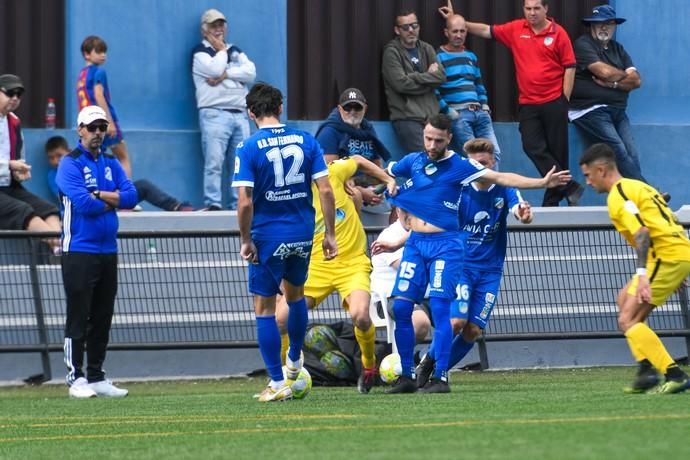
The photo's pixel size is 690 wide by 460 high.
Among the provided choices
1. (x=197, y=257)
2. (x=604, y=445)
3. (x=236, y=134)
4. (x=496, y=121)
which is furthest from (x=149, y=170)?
(x=604, y=445)

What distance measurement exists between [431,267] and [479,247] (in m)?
1.12

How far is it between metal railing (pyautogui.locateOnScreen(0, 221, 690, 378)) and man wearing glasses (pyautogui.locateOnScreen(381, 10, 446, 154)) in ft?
8.54

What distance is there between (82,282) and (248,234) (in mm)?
2417

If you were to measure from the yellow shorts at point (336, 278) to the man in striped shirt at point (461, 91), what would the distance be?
522cm

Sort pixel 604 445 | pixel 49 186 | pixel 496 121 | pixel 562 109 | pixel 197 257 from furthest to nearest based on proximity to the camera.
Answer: pixel 496 121
pixel 562 109
pixel 49 186
pixel 197 257
pixel 604 445

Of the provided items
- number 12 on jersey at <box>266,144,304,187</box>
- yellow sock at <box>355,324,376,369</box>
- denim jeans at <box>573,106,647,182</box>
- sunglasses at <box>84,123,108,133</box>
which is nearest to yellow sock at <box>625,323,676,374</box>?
number 12 on jersey at <box>266,144,304,187</box>

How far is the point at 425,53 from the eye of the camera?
725 inches

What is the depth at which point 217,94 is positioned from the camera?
17.6 meters

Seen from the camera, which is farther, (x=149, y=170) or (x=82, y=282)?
(x=149, y=170)

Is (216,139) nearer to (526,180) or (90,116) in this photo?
(90,116)

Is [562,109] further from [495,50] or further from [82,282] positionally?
[82,282]

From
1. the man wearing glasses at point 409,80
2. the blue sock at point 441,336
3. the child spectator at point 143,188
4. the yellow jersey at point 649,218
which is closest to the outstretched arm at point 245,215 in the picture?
the blue sock at point 441,336

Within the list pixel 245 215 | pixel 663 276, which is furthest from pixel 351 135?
pixel 663 276

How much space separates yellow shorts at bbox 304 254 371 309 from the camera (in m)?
13.5
